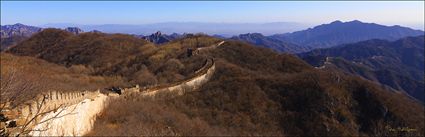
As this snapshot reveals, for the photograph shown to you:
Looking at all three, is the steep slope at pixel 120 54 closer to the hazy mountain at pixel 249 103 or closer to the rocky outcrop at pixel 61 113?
the hazy mountain at pixel 249 103

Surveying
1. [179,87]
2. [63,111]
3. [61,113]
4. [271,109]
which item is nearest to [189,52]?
[179,87]

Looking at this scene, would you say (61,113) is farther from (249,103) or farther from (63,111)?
(249,103)

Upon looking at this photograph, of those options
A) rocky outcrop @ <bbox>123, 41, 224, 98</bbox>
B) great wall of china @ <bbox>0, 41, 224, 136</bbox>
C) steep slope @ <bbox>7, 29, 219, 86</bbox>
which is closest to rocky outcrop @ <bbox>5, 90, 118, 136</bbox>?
great wall of china @ <bbox>0, 41, 224, 136</bbox>

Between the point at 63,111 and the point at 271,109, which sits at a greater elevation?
the point at 63,111

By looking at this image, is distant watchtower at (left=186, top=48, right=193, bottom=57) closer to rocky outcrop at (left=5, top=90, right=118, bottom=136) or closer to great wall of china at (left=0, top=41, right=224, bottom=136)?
great wall of china at (left=0, top=41, right=224, bottom=136)

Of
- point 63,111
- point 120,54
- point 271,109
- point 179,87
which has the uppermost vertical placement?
point 63,111

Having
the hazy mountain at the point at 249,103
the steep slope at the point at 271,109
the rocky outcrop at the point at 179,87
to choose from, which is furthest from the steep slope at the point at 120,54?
the steep slope at the point at 271,109
